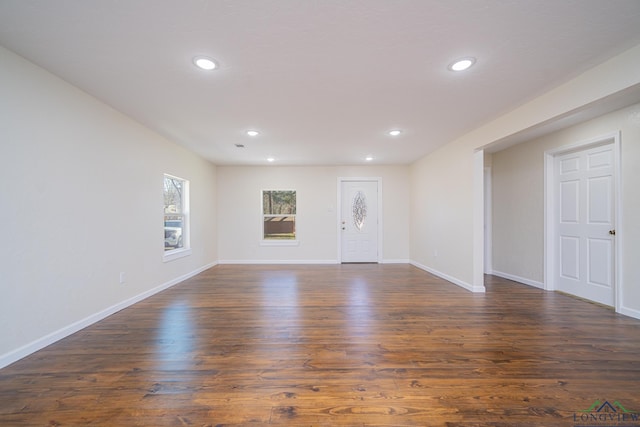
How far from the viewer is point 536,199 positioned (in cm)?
405

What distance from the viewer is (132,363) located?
6.37 ft

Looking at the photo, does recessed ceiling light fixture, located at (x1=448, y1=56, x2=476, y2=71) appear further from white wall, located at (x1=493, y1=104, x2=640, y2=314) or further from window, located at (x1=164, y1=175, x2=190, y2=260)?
window, located at (x1=164, y1=175, x2=190, y2=260)

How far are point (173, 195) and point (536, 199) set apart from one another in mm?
6139

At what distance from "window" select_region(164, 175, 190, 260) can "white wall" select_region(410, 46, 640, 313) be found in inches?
188

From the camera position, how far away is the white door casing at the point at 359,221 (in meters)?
6.18

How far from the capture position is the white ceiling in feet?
4.93

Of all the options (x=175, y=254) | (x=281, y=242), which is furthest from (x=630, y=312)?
(x=175, y=254)

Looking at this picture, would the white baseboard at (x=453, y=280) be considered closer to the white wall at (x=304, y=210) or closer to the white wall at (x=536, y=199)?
the white wall at (x=304, y=210)

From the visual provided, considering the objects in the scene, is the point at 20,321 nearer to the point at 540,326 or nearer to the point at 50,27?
the point at 50,27

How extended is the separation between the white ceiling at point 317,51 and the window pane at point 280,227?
333cm

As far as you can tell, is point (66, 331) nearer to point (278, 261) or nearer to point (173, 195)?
point (173, 195)

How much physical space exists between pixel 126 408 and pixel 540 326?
11.8 feet

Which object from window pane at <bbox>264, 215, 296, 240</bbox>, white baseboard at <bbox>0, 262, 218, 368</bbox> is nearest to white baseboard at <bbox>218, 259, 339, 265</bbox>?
window pane at <bbox>264, 215, 296, 240</bbox>

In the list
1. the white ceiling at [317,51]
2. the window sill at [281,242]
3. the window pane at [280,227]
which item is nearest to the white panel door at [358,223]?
the window sill at [281,242]
